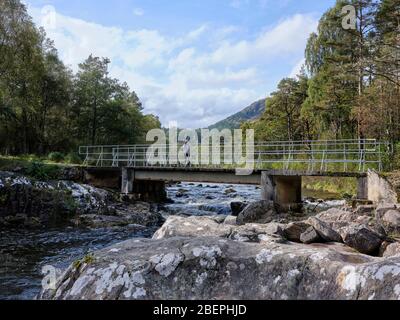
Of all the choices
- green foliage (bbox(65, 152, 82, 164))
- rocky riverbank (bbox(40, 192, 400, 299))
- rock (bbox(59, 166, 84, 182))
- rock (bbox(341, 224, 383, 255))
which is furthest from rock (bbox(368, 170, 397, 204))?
green foliage (bbox(65, 152, 82, 164))

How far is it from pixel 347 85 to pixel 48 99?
27245 mm

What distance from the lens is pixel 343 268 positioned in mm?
3029

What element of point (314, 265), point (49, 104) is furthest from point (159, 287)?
point (49, 104)

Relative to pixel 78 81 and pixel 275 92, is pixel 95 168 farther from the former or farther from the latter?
pixel 275 92

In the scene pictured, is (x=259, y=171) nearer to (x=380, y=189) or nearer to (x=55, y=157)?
(x=380, y=189)

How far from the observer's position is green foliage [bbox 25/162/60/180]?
1970 cm

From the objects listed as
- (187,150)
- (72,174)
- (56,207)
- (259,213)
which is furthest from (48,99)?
(259,213)

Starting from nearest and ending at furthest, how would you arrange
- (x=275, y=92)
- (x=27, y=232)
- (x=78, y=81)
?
1. (x=27, y=232)
2. (x=78, y=81)
3. (x=275, y=92)

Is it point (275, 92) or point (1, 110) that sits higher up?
point (275, 92)

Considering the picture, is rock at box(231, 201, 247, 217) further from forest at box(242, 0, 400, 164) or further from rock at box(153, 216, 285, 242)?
rock at box(153, 216, 285, 242)

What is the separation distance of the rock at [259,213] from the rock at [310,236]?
25.8ft

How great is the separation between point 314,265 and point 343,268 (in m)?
0.24

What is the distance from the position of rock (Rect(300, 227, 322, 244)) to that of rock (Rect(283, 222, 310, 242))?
0.22 m

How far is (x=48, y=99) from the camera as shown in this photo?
119ft
